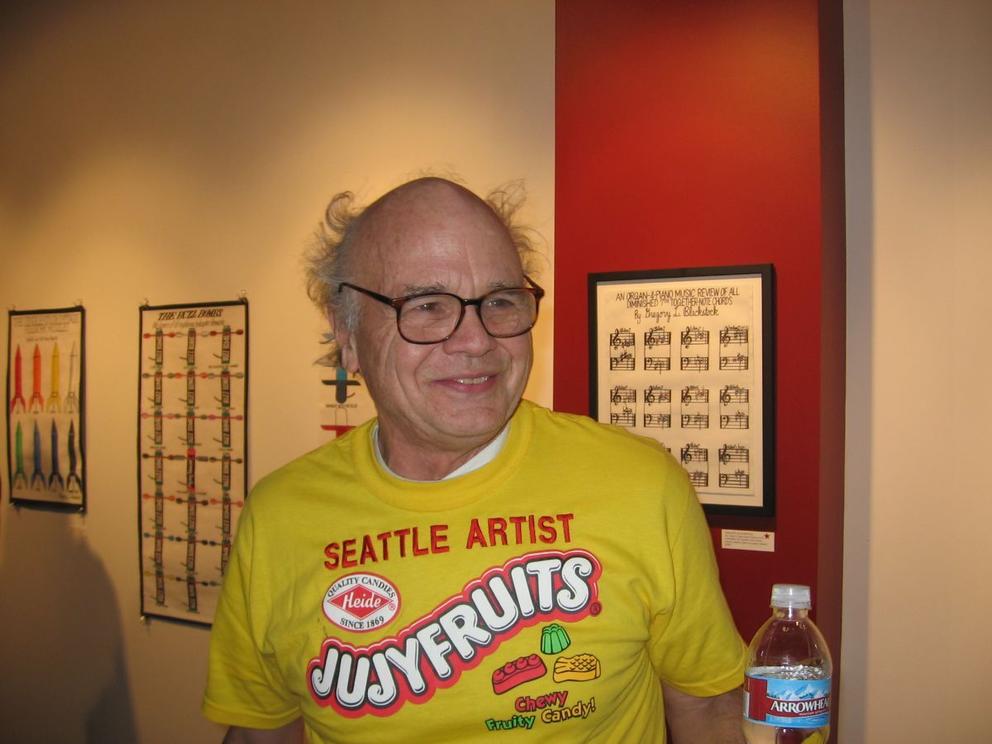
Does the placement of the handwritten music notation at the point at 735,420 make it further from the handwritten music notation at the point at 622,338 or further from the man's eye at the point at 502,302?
the man's eye at the point at 502,302

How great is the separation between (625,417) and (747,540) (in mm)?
446

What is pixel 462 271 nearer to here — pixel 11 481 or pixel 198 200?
pixel 198 200

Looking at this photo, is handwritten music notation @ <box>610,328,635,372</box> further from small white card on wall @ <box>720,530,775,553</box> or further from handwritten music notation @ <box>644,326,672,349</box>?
small white card on wall @ <box>720,530,775,553</box>

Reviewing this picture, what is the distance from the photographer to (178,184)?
10.4ft

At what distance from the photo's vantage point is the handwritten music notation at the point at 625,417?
7.00ft

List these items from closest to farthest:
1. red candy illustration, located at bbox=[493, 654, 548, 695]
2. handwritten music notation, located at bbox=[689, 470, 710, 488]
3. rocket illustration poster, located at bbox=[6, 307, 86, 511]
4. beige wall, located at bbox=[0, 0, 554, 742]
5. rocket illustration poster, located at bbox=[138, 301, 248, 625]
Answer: red candy illustration, located at bbox=[493, 654, 548, 695] → handwritten music notation, located at bbox=[689, 470, 710, 488] → beige wall, located at bbox=[0, 0, 554, 742] → rocket illustration poster, located at bbox=[138, 301, 248, 625] → rocket illustration poster, located at bbox=[6, 307, 86, 511]

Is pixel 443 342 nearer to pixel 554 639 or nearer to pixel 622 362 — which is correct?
pixel 554 639

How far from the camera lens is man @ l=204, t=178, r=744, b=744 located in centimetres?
107

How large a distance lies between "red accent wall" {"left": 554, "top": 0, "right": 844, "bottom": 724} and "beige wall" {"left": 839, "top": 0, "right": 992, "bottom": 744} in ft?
0.32

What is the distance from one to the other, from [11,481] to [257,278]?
1720 mm

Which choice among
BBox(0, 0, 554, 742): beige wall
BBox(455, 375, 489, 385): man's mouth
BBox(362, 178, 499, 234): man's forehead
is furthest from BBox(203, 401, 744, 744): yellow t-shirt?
BBox(0, 0, 554, 742): beige wall

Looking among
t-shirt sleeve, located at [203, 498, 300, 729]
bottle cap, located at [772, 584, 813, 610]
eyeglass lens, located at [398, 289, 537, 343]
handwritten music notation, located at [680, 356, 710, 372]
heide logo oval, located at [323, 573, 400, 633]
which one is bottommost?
t-shirt sleeve, located at [203, 498, 300, 729]

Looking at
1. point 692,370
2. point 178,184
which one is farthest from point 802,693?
point 178,184

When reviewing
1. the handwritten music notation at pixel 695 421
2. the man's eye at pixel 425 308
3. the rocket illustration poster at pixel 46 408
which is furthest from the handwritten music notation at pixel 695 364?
the rocket illustration poster at pixel 46 408
